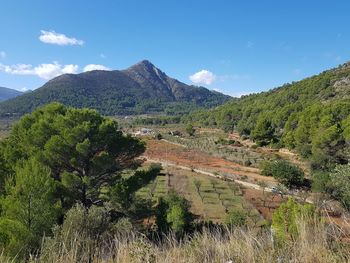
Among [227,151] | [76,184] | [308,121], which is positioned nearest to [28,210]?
[76,184]

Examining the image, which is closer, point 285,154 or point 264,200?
point 264,200

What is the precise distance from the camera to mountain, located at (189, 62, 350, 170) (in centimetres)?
4209

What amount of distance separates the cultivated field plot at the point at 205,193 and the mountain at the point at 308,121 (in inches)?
358

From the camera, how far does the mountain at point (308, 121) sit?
42094mm

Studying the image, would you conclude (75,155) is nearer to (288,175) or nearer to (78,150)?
(78,150)

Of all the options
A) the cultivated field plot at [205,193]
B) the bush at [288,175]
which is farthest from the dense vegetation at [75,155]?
the bush at [288,175]

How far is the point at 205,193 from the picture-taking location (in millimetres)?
32250

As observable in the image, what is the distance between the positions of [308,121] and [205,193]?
987 inches

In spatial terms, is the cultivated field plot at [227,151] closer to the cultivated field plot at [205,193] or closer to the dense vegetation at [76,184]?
the cultivated field plot at [205,193]

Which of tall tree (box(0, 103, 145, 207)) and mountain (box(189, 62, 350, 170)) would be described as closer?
tall tree (box(0, 103, 145, 207))

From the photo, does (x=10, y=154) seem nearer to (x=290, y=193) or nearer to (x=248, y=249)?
(x=248, y=249)

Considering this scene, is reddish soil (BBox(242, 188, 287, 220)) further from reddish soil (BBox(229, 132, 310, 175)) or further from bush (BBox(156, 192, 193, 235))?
reddish soil (BBox(229, 132, 310, 175))

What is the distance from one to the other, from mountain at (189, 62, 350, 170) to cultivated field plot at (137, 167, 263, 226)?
9104 millimetres

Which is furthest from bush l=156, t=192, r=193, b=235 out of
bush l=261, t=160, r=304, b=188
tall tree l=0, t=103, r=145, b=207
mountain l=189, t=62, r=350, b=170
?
bush l=261, t=160, r=304, b=188
